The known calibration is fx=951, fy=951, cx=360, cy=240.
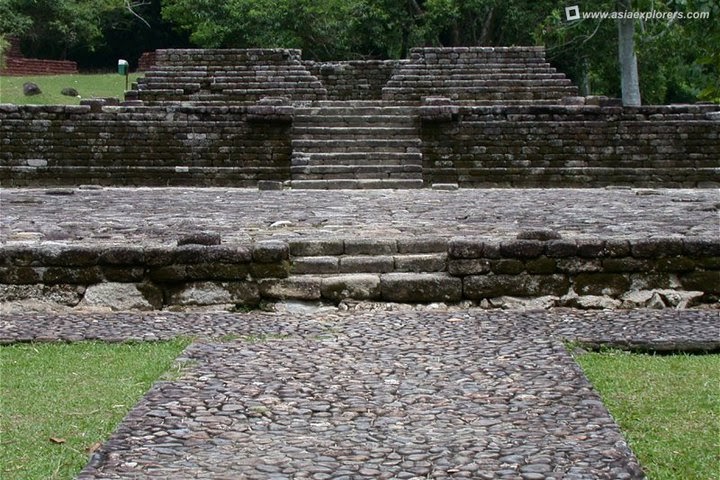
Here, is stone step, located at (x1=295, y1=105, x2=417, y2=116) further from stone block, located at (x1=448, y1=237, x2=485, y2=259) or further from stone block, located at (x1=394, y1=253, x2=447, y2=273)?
stone block, located at (x1=448, y1=237, x2=485, y2=259)

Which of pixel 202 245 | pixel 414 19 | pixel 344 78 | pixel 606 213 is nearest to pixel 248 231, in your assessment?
pixel 202 245

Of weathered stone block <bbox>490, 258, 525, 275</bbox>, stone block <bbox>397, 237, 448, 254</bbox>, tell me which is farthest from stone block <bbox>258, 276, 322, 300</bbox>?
weathered stone block <bbox>490, 258, 525, 275</bbox>

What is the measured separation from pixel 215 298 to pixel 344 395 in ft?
8.38

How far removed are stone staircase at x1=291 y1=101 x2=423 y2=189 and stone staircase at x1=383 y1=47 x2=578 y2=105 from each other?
6.85 feet

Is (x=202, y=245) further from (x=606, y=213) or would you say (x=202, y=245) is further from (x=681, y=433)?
(x=606, y=213)

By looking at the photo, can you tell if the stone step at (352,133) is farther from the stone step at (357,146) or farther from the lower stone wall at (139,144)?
the lower stone wall at (139,144)

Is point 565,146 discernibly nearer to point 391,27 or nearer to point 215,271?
point 215,271

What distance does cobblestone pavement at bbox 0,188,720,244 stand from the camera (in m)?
8.73

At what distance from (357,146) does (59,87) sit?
18352 mm

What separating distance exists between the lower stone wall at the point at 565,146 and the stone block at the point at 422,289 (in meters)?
9.21

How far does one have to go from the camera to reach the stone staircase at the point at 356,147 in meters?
15.5

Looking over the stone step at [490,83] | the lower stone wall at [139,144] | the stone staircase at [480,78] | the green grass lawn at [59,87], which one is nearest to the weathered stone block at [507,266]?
the lower stone wall at [139,144]

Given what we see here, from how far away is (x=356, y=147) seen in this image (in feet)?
53.3

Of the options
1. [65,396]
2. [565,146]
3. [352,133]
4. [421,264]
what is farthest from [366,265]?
[565,146]
